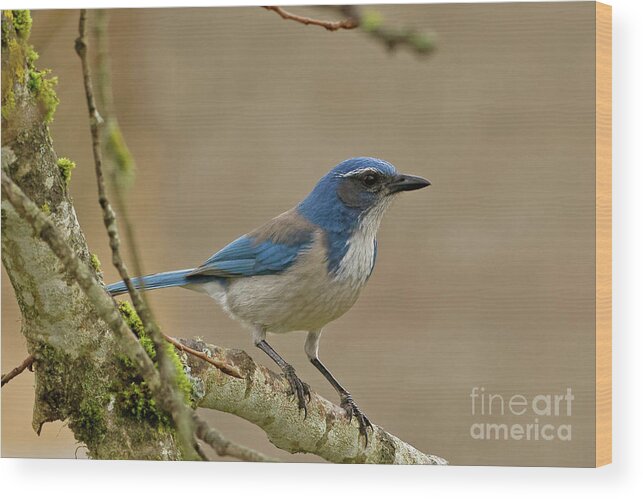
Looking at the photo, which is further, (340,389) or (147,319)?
(340,389)

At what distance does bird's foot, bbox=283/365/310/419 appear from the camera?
4684 mm

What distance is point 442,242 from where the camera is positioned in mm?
5035

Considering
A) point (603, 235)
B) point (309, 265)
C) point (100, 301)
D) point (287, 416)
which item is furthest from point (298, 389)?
point (100, 301)

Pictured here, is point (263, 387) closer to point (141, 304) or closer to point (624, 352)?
point (624, 352)

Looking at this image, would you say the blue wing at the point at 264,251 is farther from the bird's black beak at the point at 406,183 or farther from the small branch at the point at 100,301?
the small branch at the point at 100,301

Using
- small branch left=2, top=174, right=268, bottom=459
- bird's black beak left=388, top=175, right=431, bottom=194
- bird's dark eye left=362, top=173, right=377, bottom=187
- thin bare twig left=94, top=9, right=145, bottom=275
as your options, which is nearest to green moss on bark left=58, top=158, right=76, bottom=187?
small branch left=2, top=174, right=268, bottom=459

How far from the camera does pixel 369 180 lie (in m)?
4.93

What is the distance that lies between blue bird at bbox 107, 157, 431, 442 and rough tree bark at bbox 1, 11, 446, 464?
6.7 inches

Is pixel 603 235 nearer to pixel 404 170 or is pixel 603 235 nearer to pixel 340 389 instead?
pixel 404 170

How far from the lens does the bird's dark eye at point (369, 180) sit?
16.1 ft

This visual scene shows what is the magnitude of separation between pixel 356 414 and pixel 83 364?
4.98ft

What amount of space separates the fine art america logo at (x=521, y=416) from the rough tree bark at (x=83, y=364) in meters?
0.32

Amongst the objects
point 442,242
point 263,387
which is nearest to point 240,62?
point 442,242

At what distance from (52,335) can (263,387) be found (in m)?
1.05
